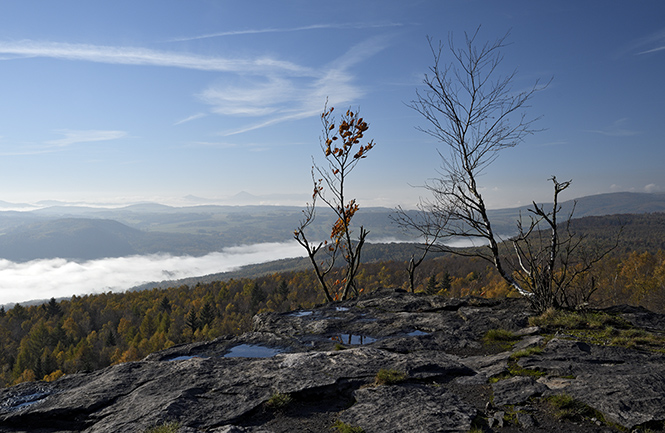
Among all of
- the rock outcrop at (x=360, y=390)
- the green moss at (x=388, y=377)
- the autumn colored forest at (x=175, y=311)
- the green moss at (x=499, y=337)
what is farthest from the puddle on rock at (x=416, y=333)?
the autumn colored forest at (x=175, y=311)

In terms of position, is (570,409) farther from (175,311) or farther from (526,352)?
(175,311)

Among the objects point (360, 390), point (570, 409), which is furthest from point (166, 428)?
point (570, 409)

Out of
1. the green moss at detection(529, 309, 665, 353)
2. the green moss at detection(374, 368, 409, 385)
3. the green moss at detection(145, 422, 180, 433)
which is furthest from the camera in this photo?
the green moss at detection(529, 309, 665, 353)

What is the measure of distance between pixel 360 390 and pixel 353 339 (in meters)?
3.28

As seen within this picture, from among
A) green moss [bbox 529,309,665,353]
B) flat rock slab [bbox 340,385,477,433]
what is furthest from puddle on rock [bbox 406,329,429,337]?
flat rock slab [bbox 340,385,477,433]

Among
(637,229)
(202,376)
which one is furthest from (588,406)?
(637,229)

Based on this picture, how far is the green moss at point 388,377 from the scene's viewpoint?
573 cm

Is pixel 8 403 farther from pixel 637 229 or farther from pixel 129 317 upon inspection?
pixel 637 229

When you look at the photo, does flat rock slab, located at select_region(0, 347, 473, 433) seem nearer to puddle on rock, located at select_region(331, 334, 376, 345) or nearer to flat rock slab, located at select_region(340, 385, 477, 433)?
flat rock slab, located at select_region(340, 385, 477, 433)

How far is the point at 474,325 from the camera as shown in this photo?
9328mm

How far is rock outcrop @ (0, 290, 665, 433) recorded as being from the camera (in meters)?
4.66

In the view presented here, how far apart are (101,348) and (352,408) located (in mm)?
114525

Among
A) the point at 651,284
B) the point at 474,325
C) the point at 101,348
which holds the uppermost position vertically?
the point at 474,325

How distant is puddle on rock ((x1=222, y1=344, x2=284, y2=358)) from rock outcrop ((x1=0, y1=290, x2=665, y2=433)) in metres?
0.04
